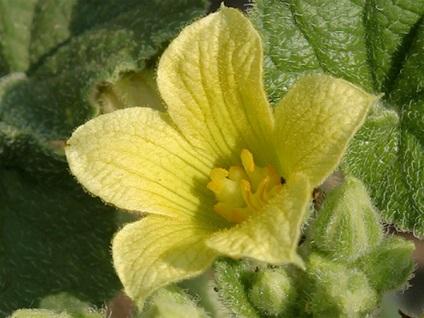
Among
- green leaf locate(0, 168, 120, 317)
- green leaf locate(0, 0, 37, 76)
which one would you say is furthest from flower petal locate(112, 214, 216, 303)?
green leaf locate(0, 0, 37, 76)

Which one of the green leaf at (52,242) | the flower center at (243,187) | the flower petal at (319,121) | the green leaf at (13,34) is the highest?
the flower petal at (319,121)

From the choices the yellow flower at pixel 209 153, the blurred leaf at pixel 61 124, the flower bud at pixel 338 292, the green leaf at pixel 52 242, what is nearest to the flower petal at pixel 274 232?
the yellow flower at pixel 209 153

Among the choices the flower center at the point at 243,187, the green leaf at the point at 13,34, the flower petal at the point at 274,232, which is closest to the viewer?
the flower petal at the point at 274,232

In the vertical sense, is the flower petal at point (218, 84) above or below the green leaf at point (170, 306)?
above

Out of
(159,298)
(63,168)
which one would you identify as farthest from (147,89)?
(159,298)

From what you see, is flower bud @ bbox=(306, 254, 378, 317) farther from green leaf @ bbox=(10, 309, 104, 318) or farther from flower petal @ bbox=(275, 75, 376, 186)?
green leaf @ bbox=(10, 309, 104, 318)

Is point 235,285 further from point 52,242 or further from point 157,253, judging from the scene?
point 52,242

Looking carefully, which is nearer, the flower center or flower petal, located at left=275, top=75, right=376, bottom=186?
flower petal, located at left=275, top=75, right=376, bottom=186

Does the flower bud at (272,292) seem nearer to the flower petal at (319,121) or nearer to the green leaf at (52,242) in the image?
the flower petal at (319,121)
